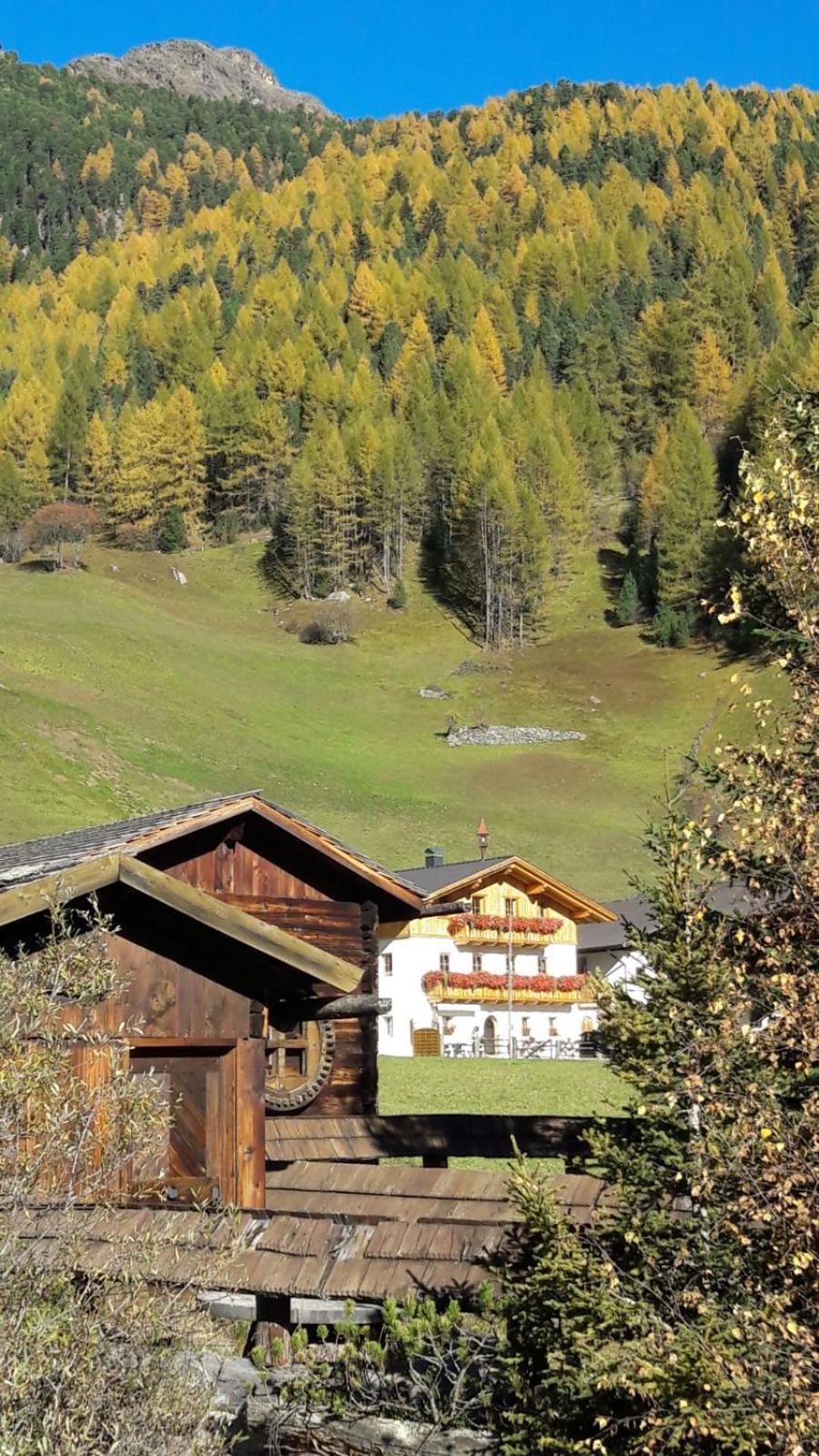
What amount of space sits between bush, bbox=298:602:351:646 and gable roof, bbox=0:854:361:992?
296ft

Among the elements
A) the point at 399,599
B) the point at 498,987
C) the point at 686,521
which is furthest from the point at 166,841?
the point at 399,599

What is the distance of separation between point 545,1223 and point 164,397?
132 m

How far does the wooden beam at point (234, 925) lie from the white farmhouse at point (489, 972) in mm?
40739

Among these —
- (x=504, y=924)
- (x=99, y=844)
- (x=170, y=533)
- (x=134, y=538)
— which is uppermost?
(x=170, y=533)

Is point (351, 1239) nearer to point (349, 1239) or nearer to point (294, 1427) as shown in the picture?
point (349, 1239)

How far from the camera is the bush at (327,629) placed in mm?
100125

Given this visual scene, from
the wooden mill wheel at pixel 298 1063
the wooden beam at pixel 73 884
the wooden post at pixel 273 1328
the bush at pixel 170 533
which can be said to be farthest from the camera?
the bush at pixel 170 533

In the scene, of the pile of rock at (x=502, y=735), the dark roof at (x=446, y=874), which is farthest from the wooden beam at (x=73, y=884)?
the pile of rock at (x=502, y=735)

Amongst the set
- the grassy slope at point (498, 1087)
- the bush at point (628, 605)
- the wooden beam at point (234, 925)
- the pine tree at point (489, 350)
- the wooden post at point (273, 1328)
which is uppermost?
the pine tree at point (489, 350)

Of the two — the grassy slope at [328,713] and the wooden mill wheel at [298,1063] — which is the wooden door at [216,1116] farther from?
the grassy slope at [328,713]

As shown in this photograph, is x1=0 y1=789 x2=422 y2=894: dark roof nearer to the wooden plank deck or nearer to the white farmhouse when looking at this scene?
the wooden plank deck

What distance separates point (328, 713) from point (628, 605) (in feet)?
92.4

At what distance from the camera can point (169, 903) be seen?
924 centimetres

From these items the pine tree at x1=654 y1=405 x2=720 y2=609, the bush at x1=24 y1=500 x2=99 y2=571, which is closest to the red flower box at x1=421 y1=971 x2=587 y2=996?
the pine tree at x1=654 y1=405 x2=720 y2=609
